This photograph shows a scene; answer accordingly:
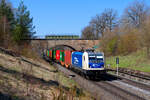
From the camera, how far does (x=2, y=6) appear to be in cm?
4062

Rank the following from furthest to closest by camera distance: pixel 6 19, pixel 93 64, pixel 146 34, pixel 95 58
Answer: pixel 6 19
pixel 146 34
pixel 95 58
pixel 93 64

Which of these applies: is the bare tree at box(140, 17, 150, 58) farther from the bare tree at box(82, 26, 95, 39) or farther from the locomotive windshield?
the bare tree at box(82, 26, 95, 39)

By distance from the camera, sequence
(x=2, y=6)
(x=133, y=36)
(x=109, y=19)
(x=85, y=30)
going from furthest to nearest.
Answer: (x=85, y=30) → (x=109, y=19) → (x=133, y=36) → (x=2, y=6)

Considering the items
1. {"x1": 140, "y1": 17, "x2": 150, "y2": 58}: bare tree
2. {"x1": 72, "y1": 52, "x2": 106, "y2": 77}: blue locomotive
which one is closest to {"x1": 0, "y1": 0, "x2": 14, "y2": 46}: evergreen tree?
{"x1": 72, "y1": 52, "x2": 106, "y2": 77}: blue locomotive

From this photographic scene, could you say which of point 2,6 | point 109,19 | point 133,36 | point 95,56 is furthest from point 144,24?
point 109,19

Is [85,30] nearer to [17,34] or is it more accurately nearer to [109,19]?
[109,19]

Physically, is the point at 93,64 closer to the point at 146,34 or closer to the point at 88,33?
the point at 146,34

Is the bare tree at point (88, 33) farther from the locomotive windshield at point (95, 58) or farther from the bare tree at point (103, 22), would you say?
the locomotive windshield at point (95, 58)

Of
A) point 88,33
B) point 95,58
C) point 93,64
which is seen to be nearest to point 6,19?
point 95,58

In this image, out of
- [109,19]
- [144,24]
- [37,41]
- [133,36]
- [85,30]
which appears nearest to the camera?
[144,24]

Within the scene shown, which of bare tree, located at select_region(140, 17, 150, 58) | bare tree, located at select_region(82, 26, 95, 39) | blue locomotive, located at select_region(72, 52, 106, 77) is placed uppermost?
bare tree, located at select_region(82, 26, 95, 39)

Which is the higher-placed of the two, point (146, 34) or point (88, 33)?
point (88, 33)

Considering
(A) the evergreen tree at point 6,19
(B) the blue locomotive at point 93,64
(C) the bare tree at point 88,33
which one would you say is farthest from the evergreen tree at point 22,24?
(C) the bare tree at point 88,33

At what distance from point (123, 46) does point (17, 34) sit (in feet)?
76.7
